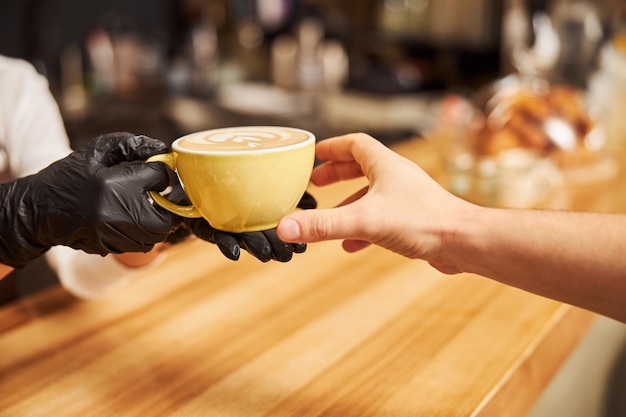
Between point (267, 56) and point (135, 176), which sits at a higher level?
point (135, 176)

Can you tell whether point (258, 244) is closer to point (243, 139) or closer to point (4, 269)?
point (243, 139)

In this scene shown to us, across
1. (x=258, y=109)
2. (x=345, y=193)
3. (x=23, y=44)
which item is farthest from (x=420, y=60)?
(x=345, y=193)

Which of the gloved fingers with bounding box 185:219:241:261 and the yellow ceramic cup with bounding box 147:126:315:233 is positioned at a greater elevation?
the yellow ceramic cup with bounding box 147:126:315:233

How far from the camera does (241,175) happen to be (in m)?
0.70

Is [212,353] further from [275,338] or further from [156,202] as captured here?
[156,202]

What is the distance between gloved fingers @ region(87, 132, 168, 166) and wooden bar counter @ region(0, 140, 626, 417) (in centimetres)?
28

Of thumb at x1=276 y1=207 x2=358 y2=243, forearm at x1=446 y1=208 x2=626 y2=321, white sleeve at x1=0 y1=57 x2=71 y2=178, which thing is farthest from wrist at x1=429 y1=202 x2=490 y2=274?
white sleeve at x1=0 y1=57 x2=71 y2=178

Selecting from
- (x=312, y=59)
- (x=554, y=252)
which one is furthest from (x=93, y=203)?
(x=312, y=59)

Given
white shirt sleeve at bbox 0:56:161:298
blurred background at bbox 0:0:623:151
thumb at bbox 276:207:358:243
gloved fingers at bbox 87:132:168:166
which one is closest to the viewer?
thumb at bbox 276:207:358:243

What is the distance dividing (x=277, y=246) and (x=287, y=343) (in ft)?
0.70

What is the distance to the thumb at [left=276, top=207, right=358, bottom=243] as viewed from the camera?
0.69 meters

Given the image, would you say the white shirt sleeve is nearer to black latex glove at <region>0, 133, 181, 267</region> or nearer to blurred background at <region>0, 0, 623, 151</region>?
black latex glove at <region>0, 133, 181, 267</region>

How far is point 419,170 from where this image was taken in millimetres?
754

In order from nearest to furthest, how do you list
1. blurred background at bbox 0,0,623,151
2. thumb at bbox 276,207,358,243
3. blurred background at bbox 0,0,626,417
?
thumb at bbox 276,207,358,243, blurred background at bbox 0,0,626,417, blurred background at bbox 0,0,623,151
